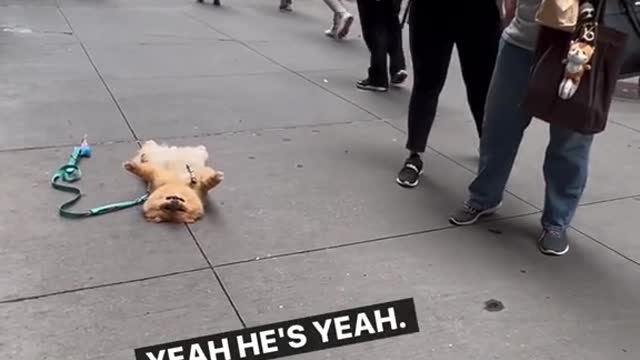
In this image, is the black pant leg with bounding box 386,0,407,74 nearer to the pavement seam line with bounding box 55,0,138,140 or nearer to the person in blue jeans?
the pavement seam line with bounding box 55,0,138,140

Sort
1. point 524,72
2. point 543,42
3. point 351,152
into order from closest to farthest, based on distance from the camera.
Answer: point 543,42
point 524,72
point 351,152

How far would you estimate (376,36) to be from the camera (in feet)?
22.3

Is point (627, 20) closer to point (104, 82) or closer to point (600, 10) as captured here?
point (600, 10)

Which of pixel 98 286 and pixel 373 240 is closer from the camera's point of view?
pixel 98 286

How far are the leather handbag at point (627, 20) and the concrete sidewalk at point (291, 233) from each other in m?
1.03

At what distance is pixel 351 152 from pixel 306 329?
2.24m

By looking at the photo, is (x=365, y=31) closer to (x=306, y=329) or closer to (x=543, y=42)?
(x=543, y=42)

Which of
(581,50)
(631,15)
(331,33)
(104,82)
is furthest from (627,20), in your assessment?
(331,33)

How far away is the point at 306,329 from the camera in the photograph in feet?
10.1

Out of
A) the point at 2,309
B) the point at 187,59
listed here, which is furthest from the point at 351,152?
the point at 187,59

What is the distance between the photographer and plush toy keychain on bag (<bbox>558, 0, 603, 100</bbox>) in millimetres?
3189

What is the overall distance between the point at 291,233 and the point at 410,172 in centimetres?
106

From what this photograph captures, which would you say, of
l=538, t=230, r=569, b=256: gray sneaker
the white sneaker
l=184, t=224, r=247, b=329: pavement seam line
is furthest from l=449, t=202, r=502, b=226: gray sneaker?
the white sneaker

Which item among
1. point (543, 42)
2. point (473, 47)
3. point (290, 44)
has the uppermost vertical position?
point (543, 42)
